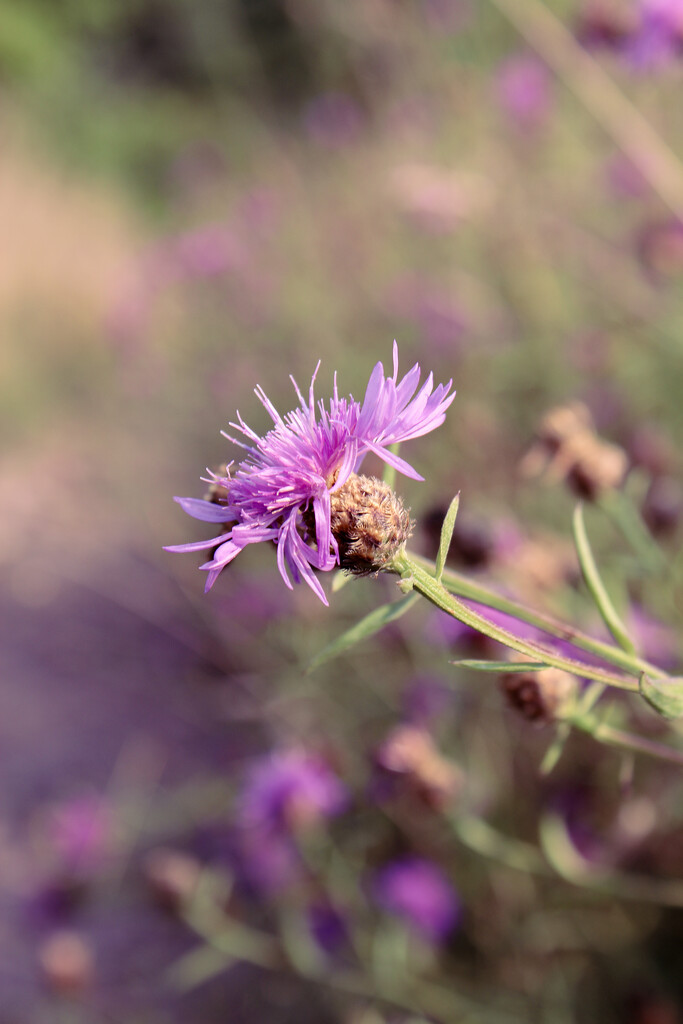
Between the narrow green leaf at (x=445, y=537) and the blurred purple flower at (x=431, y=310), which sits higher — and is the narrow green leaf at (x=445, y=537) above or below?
below

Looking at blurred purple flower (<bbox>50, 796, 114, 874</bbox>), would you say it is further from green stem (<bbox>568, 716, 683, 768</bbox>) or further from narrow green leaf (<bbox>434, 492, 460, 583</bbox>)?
narrow green leaf (<bbox>434, 492, 460, 583</bbox>)

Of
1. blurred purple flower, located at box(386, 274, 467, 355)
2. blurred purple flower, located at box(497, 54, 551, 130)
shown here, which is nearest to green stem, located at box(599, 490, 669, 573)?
blurred purple flower, located at box(386, 274, 467, 355)

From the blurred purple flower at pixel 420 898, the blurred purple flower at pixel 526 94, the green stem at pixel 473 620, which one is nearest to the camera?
the green stem at pixel 473 620

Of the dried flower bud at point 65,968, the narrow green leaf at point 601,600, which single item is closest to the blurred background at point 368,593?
the dried flower bud at point 65,968

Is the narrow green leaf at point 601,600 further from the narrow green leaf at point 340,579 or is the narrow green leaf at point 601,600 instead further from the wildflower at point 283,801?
the wildflower at point 283,801

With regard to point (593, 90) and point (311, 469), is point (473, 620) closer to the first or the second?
point (311, 469)

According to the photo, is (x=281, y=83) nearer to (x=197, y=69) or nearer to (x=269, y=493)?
(x=197, y=69)

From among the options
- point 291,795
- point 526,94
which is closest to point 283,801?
point 291,795

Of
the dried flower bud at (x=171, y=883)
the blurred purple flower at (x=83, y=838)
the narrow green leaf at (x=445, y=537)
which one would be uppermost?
the narrow green leaf at (x=445, y=537)
